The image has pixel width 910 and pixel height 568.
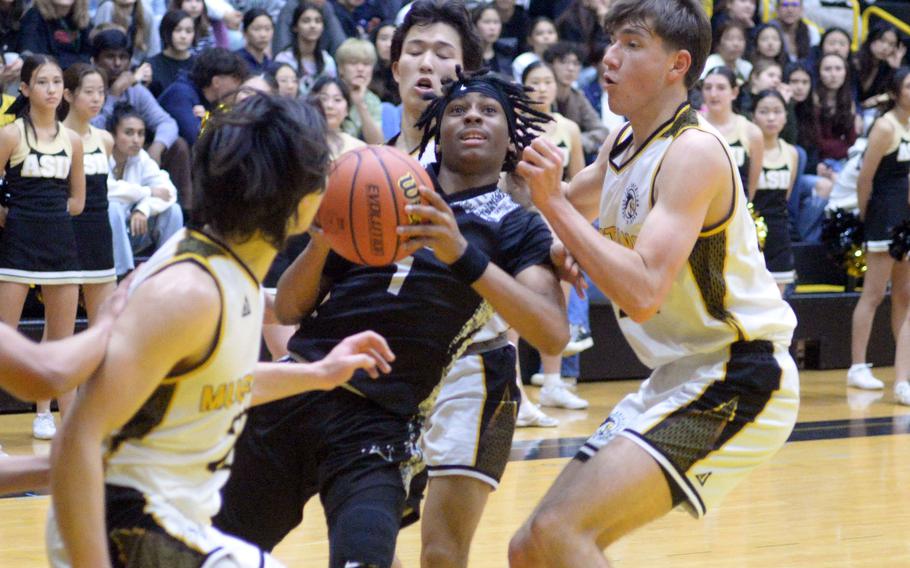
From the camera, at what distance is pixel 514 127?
11.8ft

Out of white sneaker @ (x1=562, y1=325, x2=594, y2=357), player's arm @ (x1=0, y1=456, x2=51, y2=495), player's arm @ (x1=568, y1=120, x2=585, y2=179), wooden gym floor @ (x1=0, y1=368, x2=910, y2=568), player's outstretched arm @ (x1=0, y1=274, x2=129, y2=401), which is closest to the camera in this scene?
player's outstretched arm @ (x1=0, y1=274, x2=129, y2=401)

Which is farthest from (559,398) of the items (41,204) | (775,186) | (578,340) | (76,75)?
(76,75)

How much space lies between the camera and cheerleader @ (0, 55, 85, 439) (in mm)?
6875

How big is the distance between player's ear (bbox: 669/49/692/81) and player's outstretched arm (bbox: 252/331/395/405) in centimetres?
121

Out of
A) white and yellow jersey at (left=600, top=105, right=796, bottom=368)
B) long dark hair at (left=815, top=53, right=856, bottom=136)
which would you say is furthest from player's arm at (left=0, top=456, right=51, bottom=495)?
long dark hair at (left=815, top=53, right=856, bottom=136)

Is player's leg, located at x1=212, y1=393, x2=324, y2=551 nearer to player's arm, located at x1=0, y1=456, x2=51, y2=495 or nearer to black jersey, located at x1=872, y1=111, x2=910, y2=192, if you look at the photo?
player's arm, located at x1=0, y1=456, x2=51, y2=495

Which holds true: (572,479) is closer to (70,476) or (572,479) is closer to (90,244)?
(70,476)

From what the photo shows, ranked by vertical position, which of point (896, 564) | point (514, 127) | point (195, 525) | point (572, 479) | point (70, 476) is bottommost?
point (896, 564)

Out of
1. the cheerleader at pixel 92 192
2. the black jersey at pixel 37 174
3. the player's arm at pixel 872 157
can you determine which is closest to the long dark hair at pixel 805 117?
the player's arm at pixel 872 157

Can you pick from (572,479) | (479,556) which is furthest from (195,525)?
(479,556)

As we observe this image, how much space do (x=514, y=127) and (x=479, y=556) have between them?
6.03ft

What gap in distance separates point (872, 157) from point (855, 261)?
1021mm

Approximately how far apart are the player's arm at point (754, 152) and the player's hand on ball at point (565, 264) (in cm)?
545

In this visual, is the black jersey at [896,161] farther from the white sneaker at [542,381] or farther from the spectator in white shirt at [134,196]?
the spectator in white shirt at [134,196]
